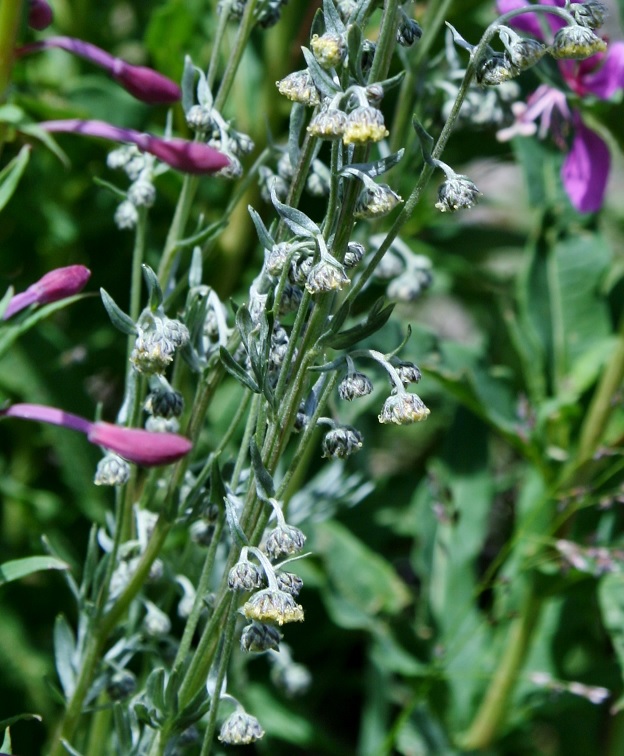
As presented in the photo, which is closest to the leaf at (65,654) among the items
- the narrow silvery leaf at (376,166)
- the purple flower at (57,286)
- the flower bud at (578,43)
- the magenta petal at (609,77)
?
the purple flower at (57,286)

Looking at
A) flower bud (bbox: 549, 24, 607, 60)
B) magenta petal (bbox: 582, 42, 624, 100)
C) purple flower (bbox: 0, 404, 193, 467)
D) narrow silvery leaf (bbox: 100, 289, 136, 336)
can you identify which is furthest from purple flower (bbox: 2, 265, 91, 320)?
magenta petal (bbox: 582, 42, 624, 100)

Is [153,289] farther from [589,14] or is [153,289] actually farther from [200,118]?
[589,14]

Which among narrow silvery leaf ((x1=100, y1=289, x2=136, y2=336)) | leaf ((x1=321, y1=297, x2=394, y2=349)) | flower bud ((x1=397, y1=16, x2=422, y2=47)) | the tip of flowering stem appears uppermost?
flower bud ((x1=397, y1=16, x2=422, y2=47))

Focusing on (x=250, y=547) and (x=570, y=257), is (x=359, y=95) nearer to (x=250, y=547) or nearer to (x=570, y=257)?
(x=250, y=547)

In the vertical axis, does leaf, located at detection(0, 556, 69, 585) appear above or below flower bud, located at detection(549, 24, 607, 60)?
below

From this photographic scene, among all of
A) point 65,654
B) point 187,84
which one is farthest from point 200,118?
point 65,654

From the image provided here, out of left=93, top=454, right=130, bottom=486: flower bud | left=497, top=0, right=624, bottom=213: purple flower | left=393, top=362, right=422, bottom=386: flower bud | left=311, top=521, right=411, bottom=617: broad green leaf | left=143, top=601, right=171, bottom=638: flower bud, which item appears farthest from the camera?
left=311, top=521, right=411, bottom=617: broad green leaf

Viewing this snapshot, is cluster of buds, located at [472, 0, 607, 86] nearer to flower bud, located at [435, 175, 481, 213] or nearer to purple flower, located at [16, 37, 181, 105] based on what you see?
flower bud, located at [435, 175, 481, 213]

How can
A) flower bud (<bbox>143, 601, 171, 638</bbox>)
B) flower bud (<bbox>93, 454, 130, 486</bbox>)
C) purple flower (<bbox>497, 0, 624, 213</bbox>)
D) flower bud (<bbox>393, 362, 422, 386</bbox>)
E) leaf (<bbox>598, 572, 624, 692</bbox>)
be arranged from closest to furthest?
flower bud (<bbox>393, 362, 422, 386</bbox>), flower bud (<bbox>93, 454, 130, 486</bbox>), flower bud (<bbox>143, 601, 171, 638</bbox>), purple flower (<bbox>497, 0, 624, 213</bbox>), leaf (<bbox>598, 572, 624, 692</bbox>)

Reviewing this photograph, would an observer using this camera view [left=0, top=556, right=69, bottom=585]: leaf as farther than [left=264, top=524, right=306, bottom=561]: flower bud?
Yes
